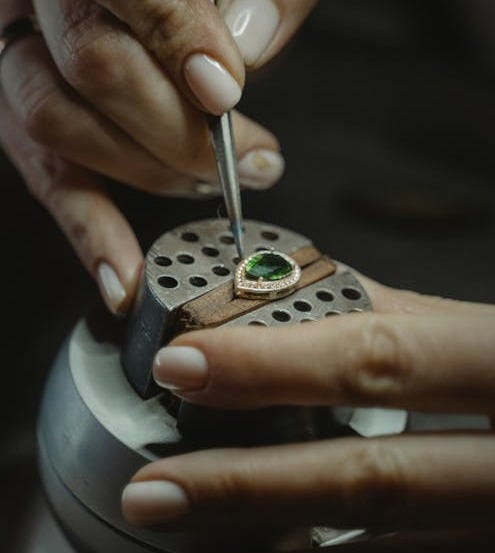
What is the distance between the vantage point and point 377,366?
686 millimetres

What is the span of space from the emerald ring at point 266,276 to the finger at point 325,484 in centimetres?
14

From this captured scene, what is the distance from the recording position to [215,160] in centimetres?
94

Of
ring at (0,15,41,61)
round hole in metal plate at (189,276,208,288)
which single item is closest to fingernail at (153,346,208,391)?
round hole in metal plate at (189,276,208,288)

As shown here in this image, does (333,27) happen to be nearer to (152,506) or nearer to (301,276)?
(301,276)

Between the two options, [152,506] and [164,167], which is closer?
[152,506]

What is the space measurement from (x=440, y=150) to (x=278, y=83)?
1.33 feet

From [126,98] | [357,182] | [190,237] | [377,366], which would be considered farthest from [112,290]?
[357,182]

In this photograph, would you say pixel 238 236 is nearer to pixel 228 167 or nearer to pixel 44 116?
pixel 228 167

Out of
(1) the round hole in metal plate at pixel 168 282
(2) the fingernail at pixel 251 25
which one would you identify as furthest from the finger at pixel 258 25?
(1) the round hole in metal plate at pixel 168 282

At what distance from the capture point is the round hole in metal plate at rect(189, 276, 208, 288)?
2.49ft

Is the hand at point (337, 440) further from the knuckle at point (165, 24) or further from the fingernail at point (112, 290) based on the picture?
the knuckle at point (165, 24)

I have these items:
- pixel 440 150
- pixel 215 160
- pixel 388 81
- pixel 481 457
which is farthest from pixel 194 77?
pixel 388 81

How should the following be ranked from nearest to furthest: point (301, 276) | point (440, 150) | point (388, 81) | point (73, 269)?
point (301, 276)
point (73, 269)
point (440, 150)
point (388, 81)

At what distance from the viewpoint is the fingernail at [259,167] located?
1026 mm
